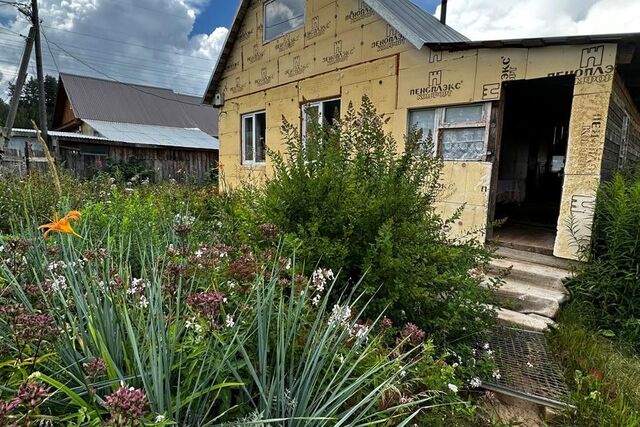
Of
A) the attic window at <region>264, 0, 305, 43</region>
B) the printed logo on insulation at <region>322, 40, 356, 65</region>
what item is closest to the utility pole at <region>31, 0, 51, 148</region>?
the attic window at <region>264, 0, 305, 43</region>

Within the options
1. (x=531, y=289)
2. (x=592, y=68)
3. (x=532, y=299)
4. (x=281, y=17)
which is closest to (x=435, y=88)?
(x=592, y=68)

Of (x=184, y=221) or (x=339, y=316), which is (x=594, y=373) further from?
(x=184, y=221)

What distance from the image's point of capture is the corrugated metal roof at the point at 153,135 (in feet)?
48.4

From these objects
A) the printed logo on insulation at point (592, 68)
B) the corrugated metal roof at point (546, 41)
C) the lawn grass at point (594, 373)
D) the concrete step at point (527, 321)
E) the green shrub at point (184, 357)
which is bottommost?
the lawn grass at point (594, 373)

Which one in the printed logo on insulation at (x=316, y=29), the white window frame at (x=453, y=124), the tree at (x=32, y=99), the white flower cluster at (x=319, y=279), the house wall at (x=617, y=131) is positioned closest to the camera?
the white flower cluster at (x=319, y=279)

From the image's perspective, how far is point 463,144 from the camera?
4684mm

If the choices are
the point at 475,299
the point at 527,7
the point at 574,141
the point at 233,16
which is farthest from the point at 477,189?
the point at 527,7

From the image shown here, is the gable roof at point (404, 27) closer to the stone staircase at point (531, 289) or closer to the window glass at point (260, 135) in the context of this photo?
the window glass at point (260, 135)

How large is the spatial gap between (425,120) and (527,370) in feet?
12.3

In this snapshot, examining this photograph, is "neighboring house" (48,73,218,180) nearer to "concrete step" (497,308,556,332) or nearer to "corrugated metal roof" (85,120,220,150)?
"corrugated metal roof" (85,120,220,150)

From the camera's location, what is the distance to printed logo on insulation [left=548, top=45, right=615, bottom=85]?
3527 mm

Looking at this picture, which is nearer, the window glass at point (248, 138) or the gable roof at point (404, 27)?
the gable roof at point (404, 27)

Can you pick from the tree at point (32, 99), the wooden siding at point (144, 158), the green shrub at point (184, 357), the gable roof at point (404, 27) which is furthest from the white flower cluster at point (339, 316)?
the tree at point (32, 99)

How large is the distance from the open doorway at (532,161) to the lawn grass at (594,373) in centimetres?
164
